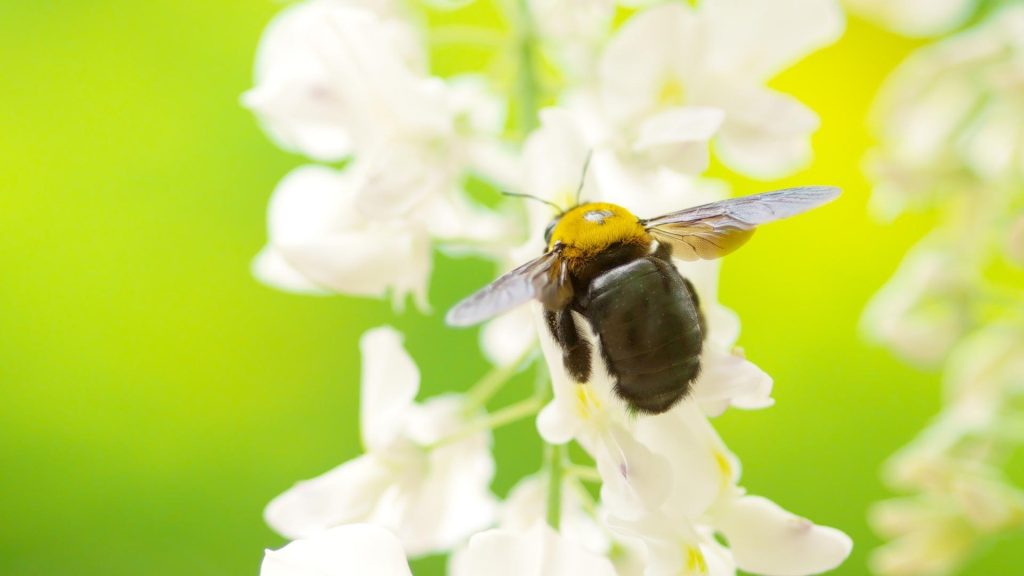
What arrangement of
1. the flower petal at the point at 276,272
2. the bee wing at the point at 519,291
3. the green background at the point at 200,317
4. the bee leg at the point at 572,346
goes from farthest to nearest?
1. the green background at the point at 200,317
2. the flower petal at the point at 276,272
3. the bee leg at the point at 572,346
4. the bee wing at the point at 519,291

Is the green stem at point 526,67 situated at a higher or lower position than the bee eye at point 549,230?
higher

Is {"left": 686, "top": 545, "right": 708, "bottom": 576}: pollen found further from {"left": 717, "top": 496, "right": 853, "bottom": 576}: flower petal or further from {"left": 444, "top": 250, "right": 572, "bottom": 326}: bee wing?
{"left": 444, "top": 250, "right": 572, "bottom": 326}: bee wing

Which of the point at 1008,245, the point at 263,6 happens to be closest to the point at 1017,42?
the point at 1008,245

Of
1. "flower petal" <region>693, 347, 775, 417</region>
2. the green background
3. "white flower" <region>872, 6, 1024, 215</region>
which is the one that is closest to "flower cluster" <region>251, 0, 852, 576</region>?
"flower petal" <region>693, 347, 775, 417</region>

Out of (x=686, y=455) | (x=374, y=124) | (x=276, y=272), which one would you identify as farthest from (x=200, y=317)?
(x=686, y=455)

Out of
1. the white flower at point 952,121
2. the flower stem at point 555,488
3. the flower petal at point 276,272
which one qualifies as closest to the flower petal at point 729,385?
the flower stem at point 555,488

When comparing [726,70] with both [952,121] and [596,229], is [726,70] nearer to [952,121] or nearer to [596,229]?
[596,229]

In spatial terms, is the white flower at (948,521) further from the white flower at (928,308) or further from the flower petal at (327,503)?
the flower petal at (327,503)
